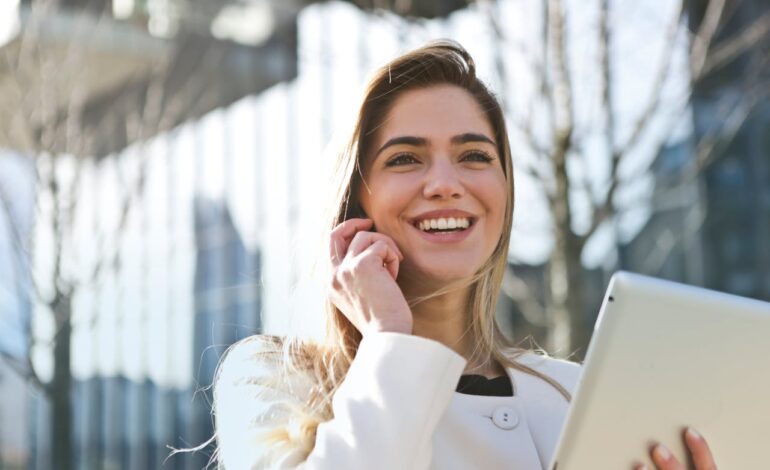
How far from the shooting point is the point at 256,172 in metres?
15.0

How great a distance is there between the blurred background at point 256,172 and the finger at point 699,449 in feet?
2.91

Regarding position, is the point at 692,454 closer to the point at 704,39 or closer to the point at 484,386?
the point at 484,386

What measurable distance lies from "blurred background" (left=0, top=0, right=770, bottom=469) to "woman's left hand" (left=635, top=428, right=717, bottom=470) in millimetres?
858

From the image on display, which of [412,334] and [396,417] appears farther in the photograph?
[412,334]

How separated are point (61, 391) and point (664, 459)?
6.71m

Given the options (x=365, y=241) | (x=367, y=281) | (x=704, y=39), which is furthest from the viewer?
(x=704, y=39)

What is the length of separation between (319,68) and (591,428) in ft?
39.8

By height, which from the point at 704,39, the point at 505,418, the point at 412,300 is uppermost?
the point at 704,39

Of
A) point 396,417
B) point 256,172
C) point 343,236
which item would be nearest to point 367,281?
point 343,236

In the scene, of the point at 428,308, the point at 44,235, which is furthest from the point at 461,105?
the point at 44,235

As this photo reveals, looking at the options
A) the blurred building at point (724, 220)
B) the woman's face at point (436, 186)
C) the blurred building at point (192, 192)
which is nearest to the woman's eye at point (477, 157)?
the woman's face at point (436, 186)

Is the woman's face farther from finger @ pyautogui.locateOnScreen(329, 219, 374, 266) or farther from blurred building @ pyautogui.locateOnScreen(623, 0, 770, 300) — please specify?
blurred building @ pyautogui.locateOnScreen(623, 0, 770, 300)

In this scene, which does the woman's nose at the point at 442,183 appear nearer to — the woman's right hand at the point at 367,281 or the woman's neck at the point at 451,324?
the woman's right hand at the point at 367,281

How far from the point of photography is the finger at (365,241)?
2.11 m
